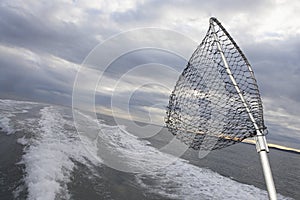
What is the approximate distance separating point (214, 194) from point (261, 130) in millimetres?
11228

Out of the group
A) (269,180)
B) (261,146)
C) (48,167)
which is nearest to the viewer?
(269,180)

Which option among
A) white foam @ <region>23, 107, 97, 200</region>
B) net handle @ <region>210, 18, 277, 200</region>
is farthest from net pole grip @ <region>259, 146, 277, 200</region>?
white foam @ <region>23, 107, 97, 200</region>

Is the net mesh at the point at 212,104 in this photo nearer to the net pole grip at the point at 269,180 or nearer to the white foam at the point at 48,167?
the net pole grip at the point at 269,180

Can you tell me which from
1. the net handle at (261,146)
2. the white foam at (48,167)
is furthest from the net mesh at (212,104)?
the white foam at (48,167)

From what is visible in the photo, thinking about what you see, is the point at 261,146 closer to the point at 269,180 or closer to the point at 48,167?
the point at 269,180

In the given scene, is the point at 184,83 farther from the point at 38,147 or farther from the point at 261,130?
the point at 38,147

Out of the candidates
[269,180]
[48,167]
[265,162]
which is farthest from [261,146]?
[48,167]

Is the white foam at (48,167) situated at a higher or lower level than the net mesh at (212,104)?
lower

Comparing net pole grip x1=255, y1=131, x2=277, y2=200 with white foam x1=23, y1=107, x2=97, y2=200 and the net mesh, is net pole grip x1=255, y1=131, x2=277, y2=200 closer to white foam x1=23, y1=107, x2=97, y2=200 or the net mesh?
the net mesh

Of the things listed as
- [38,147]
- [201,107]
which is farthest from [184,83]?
[38,147]

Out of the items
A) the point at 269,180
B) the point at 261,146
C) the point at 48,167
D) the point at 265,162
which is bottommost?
the point at 48,167

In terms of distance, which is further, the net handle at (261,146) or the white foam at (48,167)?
the white foam at (48,167)

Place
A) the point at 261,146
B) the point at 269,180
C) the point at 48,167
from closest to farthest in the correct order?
the point at 269,180 < the point at 261,146 < the point at 48,167

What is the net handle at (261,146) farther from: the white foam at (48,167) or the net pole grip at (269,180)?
the white foam at (48,167)
